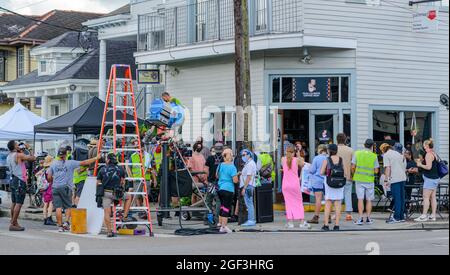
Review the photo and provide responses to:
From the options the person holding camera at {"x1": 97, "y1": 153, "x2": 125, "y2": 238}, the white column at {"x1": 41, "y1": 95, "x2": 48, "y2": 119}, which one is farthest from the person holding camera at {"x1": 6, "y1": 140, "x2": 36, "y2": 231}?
the white column at {"x1": 41, "y1": 95, "x2": 48, "y2": 119}

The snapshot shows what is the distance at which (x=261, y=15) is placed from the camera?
26.4 m

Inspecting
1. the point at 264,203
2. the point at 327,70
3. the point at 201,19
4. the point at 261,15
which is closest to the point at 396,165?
the point at 264,203

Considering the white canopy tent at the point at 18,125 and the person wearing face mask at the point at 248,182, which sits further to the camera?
the white canopy tent at the point at 18,125

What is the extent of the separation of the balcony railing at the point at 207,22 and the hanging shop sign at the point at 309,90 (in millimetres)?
1577

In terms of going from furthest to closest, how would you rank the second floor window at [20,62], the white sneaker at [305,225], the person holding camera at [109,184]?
the second floor window at [20,62], the white sneaker at [305,225], the person holding camera at [109,184]

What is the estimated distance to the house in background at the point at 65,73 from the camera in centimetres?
4275

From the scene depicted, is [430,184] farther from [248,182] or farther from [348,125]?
[348,125]

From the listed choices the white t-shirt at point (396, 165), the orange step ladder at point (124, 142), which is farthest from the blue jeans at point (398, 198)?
the orange step ladder at point (124, 142)

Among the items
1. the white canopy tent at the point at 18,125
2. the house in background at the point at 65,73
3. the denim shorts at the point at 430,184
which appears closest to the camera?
the denim shorts at the point at 430,184

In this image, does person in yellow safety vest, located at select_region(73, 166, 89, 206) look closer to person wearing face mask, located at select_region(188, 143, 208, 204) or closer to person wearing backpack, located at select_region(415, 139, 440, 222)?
person wearing face mask, located at select_region(188, 143, 208, 204)

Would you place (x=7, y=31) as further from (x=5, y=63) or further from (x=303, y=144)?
(x=303, y=144)

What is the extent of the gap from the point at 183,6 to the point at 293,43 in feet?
17.9

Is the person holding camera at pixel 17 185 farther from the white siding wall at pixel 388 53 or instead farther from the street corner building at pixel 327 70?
the white siding wall at pixel 388 53

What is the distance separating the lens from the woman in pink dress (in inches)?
807
